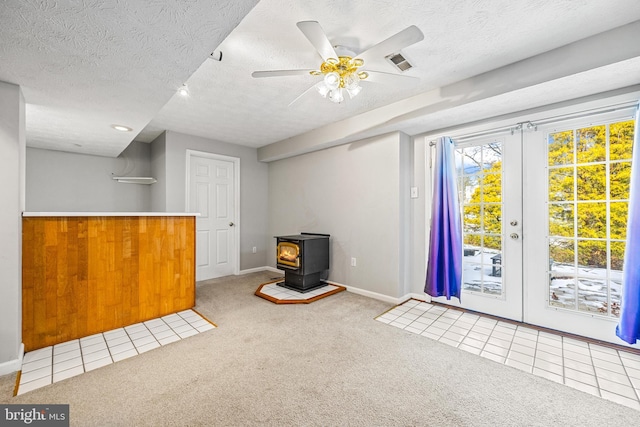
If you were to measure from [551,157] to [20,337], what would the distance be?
15.9ft

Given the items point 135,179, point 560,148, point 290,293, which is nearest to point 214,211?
point 135,179

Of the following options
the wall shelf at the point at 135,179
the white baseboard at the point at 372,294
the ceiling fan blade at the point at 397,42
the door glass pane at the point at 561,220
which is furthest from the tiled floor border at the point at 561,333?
the wall shelf at the point at 135,179

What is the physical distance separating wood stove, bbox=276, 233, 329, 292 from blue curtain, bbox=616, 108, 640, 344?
119 inches

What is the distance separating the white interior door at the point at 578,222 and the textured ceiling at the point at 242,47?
42 centimetres

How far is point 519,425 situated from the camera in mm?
1460

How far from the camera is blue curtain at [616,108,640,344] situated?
2045mm

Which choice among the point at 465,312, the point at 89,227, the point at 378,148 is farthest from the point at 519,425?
the point at 89,227

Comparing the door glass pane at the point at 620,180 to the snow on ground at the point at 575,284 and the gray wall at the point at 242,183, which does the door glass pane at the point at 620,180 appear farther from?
the gray wall at the point at 242,183

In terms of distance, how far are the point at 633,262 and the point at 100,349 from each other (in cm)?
432

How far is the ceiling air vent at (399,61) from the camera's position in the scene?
7.02 ft

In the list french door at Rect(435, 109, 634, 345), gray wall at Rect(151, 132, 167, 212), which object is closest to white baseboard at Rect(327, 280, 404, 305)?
french door at Rect(435, 109, 634, 345)

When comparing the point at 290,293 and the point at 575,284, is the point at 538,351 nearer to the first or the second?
the point at 575,284

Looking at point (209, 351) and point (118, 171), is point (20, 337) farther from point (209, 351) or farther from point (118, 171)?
point (118, 171)

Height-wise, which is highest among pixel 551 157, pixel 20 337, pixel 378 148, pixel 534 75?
pixel 534 75
